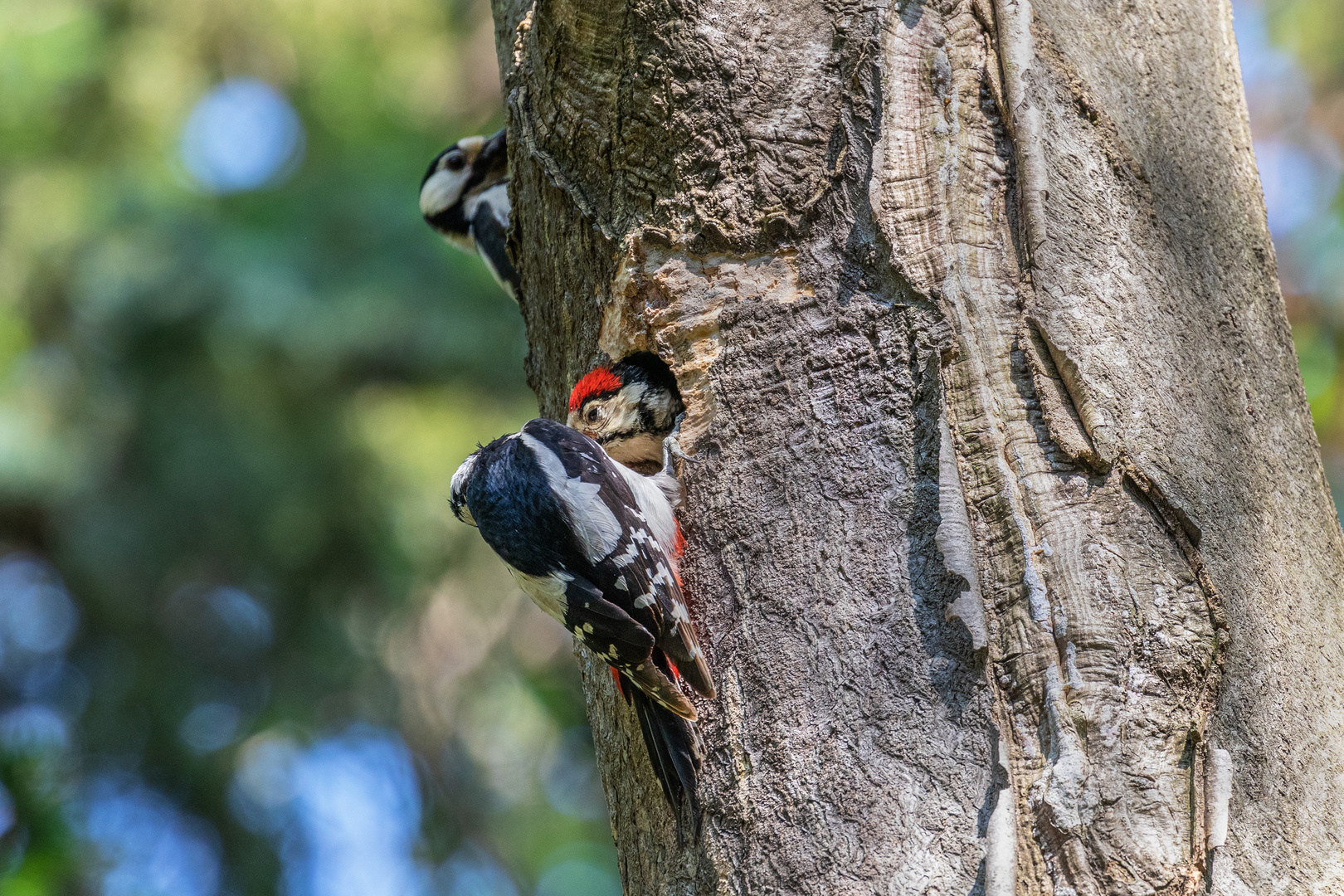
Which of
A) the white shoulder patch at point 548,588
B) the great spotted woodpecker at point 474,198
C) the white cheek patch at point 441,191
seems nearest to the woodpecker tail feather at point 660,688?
the white shoulder patch at point 548,588

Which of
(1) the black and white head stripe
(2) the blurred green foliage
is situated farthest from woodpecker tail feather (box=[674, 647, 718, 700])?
(2) the blurred green foliage

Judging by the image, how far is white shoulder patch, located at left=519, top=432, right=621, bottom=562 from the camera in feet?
7.92

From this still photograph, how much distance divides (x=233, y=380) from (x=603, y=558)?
3813 mm

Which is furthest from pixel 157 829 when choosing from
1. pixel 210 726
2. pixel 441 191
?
pixel 441 191

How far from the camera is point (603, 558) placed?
2.41m

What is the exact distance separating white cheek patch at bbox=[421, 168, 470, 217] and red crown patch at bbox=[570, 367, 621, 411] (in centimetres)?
274

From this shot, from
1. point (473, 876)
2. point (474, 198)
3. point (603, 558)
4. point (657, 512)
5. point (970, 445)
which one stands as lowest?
point (473, 876)

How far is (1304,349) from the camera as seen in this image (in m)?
5.82

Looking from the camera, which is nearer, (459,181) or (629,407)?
(629,407)

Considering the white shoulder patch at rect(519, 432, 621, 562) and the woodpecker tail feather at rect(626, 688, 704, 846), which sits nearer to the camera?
the woodpecker tail feather at rect(626, 688, 704, 846)

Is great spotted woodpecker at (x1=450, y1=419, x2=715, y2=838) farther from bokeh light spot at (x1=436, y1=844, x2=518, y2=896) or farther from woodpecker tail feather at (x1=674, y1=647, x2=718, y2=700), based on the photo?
bokeh light spot at (x1=436, y1=844, x2=518, y2=896)

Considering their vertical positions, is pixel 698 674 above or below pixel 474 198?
below

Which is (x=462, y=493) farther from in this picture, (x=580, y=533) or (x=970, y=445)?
(x=970, y=445)

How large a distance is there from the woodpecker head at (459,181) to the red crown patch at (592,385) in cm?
247
